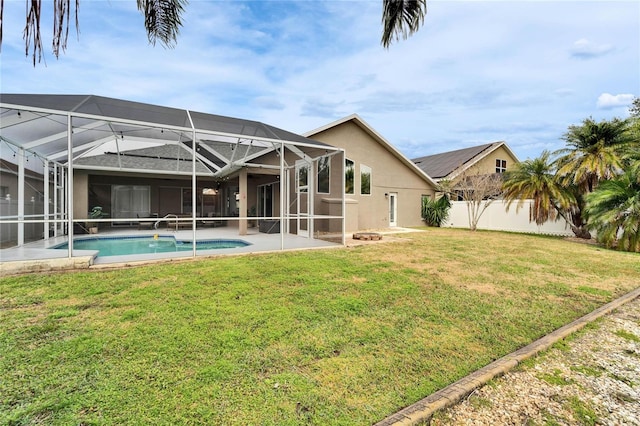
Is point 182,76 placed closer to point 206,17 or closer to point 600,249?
point 206,17

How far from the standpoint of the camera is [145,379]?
8.52 feet

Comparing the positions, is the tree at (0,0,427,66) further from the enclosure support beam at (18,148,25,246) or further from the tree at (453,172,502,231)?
the tree at (453,172,502,231)

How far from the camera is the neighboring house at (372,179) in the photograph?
1518 centimetres

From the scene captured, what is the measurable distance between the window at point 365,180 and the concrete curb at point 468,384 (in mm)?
12860

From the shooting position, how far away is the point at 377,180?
17375 millimetres

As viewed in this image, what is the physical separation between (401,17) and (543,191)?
14672mm

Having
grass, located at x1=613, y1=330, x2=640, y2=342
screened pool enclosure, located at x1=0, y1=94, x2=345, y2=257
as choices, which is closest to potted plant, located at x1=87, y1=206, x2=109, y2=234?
screened pool enclosure, located at x1=0, y1=94, x2=345, y2=257

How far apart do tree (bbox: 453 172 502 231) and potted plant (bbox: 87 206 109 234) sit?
20.5 m

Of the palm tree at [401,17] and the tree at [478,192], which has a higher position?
the palm tree at [401,17]

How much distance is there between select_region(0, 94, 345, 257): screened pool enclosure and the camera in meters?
7.29

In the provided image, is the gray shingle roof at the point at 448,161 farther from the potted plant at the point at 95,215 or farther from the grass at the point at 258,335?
the potted plant at the point at 95,215

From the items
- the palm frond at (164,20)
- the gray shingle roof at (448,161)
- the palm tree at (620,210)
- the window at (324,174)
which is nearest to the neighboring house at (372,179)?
the window at (324,174)

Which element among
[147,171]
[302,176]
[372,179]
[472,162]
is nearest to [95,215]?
[147,171]

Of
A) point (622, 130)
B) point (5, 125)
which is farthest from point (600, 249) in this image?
point (5, 125)
